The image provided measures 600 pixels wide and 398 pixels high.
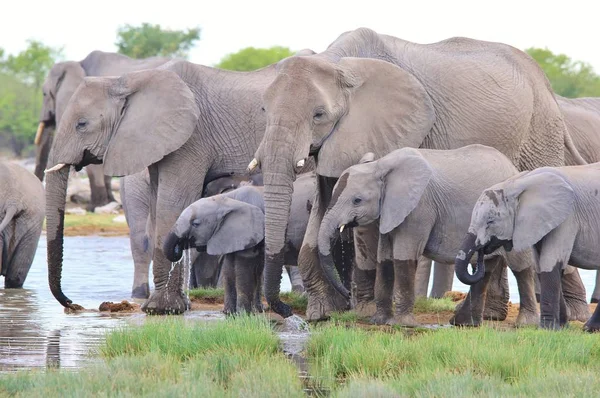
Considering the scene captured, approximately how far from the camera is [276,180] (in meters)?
9.17

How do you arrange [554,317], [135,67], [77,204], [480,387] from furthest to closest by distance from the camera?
[77,204] → [135,67] → [554,317] → [480,387]

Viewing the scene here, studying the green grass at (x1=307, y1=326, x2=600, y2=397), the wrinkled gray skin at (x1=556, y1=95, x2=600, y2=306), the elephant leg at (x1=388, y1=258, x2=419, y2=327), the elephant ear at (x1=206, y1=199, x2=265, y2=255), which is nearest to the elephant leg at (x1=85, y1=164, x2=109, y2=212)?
the wrinkled gray skin at (x1=556, y1=95, x2=600, y2=306)

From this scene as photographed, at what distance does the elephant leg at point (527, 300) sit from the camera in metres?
9.70

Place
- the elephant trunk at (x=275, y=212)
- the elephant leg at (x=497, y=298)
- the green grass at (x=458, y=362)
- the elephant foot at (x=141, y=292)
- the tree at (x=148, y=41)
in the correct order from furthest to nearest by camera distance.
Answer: the tree at (x=148, y=41)
the elephant foot at (x=141, y=292)
the elephant leg at (x=497, y=298)
the elephant trunk at (x=275, y=212)
the green grass at (x=458, y=362)

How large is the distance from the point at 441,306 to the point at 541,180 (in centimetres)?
205

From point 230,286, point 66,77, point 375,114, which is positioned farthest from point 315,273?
point 66,77

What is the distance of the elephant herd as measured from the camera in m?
8.99

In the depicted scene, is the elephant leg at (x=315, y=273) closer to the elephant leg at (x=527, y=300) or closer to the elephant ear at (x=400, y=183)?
the elephant ear at (x=400, y=183)

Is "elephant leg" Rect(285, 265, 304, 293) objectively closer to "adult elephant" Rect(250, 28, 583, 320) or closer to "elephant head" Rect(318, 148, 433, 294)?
"adult elephant" Rect(250, 28, 583, 320)

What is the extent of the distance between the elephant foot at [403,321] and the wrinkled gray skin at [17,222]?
523 cm

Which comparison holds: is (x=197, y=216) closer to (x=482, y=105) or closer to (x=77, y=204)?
(x=482, y=105)

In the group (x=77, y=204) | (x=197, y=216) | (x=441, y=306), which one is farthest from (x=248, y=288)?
(x=77, y=204)

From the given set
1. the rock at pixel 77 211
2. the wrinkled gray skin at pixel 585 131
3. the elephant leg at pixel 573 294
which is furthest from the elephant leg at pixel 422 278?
the rock at pixel 77 211

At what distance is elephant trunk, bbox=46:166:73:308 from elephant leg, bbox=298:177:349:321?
1953 mm
